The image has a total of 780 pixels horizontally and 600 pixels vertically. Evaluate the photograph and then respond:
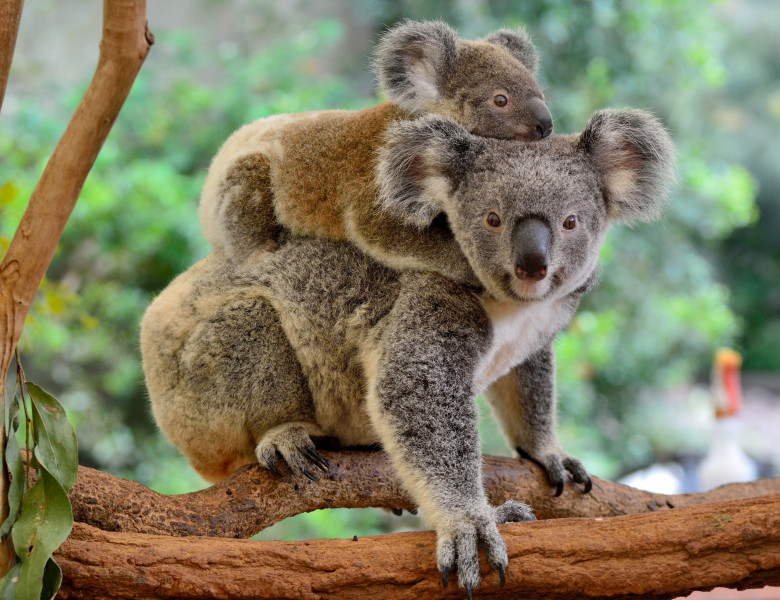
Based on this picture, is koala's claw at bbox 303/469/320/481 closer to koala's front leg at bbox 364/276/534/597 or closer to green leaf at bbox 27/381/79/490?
koala's front leg at bbox 364/276/534/597

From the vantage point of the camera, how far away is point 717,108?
9680mm

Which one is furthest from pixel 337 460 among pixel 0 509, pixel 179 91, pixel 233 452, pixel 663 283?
pixel 663 283

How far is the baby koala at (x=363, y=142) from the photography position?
Answer: 2.46 meters

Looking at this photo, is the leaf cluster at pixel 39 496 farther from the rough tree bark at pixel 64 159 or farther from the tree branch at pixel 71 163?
the tree branch at pixel 71 163

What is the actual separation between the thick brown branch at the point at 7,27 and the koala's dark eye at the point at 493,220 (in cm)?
123

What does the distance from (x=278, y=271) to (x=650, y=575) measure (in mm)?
1384

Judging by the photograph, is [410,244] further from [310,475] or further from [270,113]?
[270,113]

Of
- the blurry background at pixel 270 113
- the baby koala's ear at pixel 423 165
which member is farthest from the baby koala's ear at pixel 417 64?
the blurry background at pixel 270 113

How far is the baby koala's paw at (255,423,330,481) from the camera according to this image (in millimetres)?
2352

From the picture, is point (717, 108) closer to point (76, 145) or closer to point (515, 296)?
point (515, 296)

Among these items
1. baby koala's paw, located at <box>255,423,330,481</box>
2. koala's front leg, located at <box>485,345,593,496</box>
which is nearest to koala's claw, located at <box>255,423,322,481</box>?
baby koala's paw, located at <box>255,423,330,481</box>

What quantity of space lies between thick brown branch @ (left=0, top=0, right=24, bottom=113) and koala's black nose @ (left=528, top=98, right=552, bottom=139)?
4.66 ft

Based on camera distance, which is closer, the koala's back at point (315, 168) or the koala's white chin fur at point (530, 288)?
the koala's white chin fur at point (530, 288)

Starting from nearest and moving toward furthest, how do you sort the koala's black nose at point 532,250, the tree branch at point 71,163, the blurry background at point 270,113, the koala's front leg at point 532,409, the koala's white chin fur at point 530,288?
the tree branch at point 71,163
the koala's black nose at point 532,250
the koala's white chin fur at point 530,288
the koala's front leg at point 532,409
the blurry background at point 270,113
